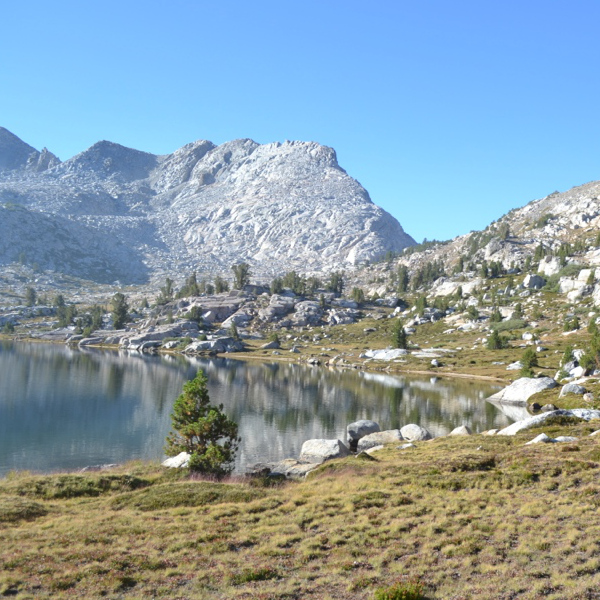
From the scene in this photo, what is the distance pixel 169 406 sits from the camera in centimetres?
9488

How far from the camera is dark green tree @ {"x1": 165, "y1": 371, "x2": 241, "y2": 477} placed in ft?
146

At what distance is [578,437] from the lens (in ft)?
162

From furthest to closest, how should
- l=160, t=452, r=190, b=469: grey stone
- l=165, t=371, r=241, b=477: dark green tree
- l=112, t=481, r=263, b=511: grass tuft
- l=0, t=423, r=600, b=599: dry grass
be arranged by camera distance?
l=160, t=452, r=190, b=469: grey stone → l=165, t=371, r=241, b=477: dark green tree → l=112, t=481, r=263, b=511: grass tuft → l=0, t=423, r=600, b=599: dry grass

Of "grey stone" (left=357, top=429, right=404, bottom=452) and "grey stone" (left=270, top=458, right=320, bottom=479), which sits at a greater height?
"grey stone" (left=270, top=458, right=320, bottom=479)

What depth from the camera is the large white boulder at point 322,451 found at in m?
51.6

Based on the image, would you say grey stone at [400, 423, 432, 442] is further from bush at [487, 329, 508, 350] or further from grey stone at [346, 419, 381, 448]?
bush at [487, 329, 508, 350]

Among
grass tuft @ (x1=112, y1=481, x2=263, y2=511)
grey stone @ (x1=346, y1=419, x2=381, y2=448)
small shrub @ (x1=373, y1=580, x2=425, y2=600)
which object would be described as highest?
small shrub @ (x1=373, y1=580, x2=425, y2=600)

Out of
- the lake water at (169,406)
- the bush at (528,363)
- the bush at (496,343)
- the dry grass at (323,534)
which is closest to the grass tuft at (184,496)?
the dry grass at (323,534)

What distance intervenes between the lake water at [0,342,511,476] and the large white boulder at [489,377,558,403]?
17.7 ft

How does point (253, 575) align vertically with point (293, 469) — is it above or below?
above

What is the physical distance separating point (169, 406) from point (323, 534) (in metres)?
75.4

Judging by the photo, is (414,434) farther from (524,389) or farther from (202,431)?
(524,389)

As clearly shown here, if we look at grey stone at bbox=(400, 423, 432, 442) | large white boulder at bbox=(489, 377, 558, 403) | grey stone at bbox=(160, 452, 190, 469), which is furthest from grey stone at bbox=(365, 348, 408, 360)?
grey stone at bbox=(160, 452, 190, 469)

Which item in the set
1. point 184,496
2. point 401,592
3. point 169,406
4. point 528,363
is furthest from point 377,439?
point 528,363
